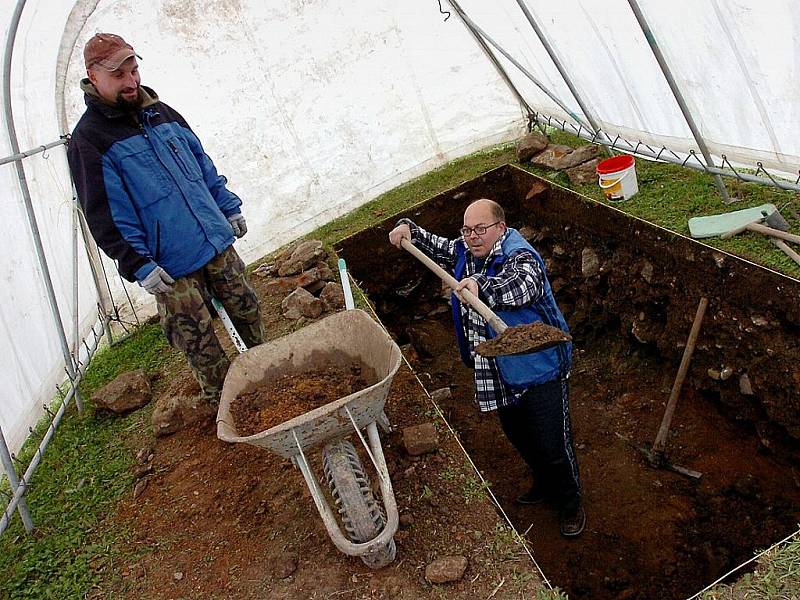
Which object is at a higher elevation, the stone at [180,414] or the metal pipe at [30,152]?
the metal pipe at [30,152]

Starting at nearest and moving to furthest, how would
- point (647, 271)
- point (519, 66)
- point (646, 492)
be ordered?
point (646, 492), point (647, 271), point (519, 66)

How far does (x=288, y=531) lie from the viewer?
3.20 m

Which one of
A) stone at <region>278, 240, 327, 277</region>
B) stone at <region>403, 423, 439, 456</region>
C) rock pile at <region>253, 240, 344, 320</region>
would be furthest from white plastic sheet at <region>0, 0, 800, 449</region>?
stone at <region>403, 423, 439, 456</region>

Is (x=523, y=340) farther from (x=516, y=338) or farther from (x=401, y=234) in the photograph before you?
(x=401, y=234)

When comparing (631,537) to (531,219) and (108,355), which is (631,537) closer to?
(531,219)

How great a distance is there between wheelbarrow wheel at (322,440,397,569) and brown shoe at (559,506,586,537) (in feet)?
4.88

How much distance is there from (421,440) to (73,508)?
2.14m

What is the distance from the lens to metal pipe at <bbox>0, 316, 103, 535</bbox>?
3547 millimetres

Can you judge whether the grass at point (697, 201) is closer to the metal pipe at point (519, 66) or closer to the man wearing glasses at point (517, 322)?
the metal pipe at point (519, 66)

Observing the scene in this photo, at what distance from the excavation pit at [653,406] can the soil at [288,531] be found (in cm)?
116

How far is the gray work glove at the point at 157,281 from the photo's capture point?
3305 millimetres

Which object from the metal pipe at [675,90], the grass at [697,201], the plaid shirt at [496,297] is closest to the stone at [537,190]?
the grass at [697,201]

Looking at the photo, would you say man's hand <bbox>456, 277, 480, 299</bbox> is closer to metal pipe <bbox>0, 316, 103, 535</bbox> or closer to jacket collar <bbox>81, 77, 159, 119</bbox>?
jacket collar <bbox>81, 77, 159, 119</bbox>

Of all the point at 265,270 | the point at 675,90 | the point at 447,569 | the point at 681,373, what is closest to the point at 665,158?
the point at 675,90
